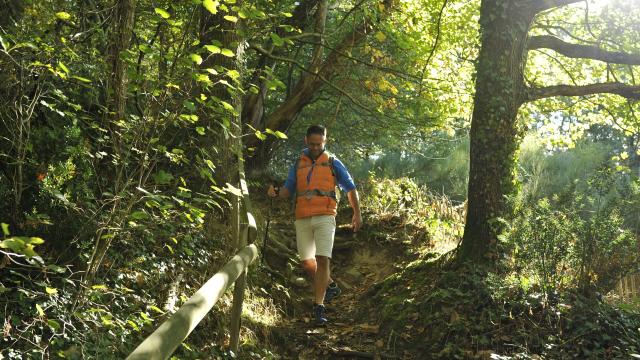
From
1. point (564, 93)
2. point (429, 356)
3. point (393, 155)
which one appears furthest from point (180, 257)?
point (393, 155)

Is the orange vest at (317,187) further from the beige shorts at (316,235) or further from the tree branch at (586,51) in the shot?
the tree branch at (586,51)

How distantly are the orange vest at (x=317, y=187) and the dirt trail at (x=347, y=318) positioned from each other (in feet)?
4.67

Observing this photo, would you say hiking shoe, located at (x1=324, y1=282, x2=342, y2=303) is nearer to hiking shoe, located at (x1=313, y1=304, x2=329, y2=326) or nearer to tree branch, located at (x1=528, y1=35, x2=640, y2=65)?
hiking shoe, located at (x1=313, y1=304, x2=329, y2=326)

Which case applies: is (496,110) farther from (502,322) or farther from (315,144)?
(502,322)

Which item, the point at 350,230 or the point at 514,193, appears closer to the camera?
the point at 514,193

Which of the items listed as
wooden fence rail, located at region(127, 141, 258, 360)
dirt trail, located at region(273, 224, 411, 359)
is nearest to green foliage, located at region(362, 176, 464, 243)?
dirt trail, located at region(273, 224, 411, 359)

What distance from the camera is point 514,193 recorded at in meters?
6.91

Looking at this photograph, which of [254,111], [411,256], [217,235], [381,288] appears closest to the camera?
[217,235]

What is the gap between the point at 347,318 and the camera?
25.0 ft

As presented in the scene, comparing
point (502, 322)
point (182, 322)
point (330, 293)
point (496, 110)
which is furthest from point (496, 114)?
point (182, 322)

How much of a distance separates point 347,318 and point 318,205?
1694 millimetres

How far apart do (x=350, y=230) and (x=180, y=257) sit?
5.66 metres

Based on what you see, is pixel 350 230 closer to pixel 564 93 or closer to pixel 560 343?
pixel 564 93

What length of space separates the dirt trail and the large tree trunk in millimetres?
1535
